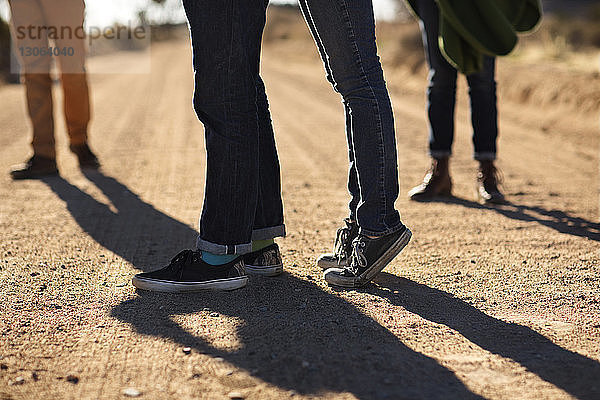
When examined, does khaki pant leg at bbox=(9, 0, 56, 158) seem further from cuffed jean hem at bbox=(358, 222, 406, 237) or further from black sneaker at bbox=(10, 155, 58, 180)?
cuffed jean hem at bbox=(358, 222, 406, 237)

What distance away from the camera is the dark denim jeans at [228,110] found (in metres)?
2.16

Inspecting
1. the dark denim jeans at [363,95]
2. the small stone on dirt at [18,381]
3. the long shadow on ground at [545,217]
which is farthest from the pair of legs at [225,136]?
the long shadow on ground at [545,217]

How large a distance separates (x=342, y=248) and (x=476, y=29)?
3.95 feet

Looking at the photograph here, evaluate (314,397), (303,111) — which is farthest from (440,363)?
(303,111)

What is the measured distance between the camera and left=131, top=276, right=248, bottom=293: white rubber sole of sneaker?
2357 mm

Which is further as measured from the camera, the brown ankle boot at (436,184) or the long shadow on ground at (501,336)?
the brown ankle boot at (436,184)

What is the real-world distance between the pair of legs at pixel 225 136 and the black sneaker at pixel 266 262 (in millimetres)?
78

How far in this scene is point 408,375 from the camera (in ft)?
5.81

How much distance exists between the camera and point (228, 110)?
224 centimetres

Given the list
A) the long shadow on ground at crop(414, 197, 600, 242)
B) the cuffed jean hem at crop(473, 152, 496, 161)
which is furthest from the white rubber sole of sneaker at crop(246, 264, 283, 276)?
the cuffed jean hem at crop(473, 152, 496, 161)

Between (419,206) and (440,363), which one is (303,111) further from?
(440,363)

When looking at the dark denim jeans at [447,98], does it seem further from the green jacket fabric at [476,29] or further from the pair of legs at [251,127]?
the pair of legs at [251,127]

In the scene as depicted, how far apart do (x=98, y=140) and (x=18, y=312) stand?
4.30 meters

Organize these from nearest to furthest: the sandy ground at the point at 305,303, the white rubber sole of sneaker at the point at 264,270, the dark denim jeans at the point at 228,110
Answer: the sandy ground at the point at 305,303 → the dark denim jeans at the point at 228,110 → the white rubber sole of sneaker at the point at 264,270
